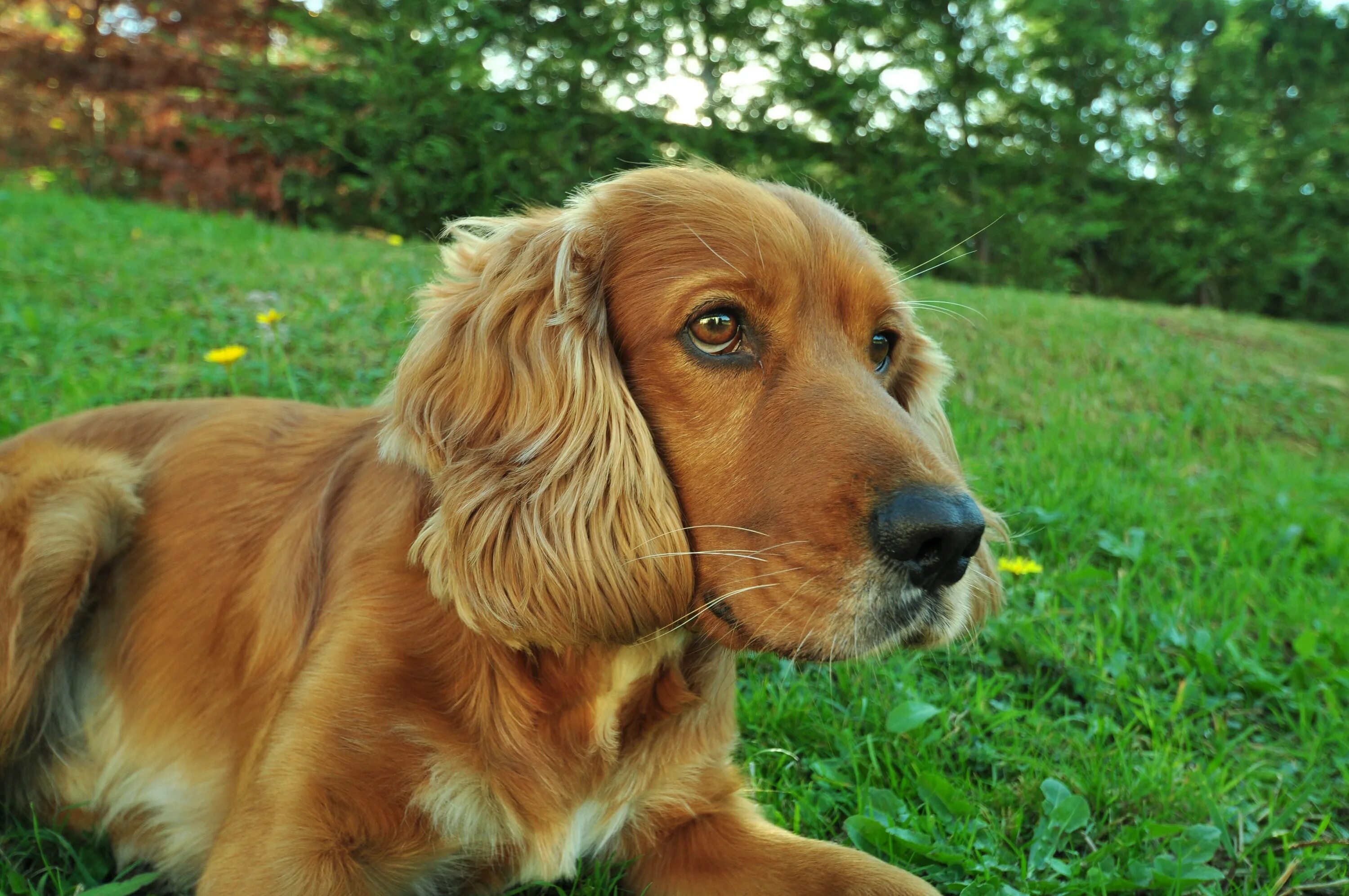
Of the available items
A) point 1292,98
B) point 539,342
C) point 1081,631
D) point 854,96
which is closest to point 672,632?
point 539,342

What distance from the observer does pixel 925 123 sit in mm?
13133

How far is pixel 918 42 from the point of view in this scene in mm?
13172

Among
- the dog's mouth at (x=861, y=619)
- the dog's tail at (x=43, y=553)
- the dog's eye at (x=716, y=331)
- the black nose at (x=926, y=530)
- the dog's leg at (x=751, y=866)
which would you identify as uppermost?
the dog's eye at (x=716, y=331)

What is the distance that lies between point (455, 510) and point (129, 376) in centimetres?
305

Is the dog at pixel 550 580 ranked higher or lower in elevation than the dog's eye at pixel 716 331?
lower

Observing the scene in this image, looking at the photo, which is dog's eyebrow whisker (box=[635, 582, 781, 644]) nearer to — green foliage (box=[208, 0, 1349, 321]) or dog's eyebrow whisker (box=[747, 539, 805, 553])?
dog's eyebrow whisker (box=[747, 539, 805, 553])

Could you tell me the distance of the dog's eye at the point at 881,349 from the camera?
6.83 feet

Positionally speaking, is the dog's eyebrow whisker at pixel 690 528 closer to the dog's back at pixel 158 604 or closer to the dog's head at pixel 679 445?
the dog's head at pixel 679 445

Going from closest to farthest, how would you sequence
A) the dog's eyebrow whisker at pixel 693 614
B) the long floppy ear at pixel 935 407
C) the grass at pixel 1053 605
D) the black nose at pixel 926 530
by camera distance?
1. the black nose at pixel 926 530
2. the dog's eyebrow whisker at pixel 693 614
3. the grass at pixel 1053 605
4. the long floppy ear at pixel 935 407

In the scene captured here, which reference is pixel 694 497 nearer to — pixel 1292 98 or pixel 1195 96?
pixel 1195 96

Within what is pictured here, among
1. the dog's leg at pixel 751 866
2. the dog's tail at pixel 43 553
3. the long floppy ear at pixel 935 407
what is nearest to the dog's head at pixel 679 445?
the long floppy ear at pixel 935 407

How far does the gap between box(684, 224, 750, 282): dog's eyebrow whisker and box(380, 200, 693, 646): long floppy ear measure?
243 mm

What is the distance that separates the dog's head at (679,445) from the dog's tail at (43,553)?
93cm

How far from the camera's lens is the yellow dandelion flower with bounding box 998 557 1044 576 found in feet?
9.68
